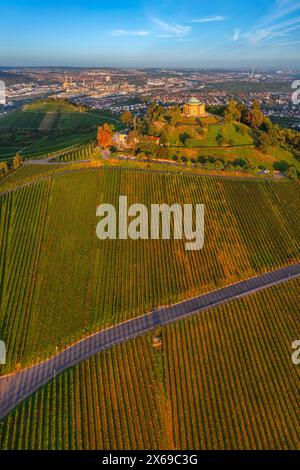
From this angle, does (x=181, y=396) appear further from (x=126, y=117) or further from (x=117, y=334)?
(x=126, y=117)

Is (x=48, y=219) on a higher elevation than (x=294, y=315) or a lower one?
higher

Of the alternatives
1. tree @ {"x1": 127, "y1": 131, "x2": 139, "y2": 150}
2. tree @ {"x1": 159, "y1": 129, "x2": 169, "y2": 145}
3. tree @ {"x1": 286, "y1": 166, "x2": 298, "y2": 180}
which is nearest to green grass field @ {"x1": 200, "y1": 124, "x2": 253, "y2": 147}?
tree @ {"x1": 159, "y1": 129, "x2": 169, "y2": 145}

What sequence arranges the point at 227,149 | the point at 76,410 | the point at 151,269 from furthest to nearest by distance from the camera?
1. the point at 227,149
2. the point at 151,269
3. the point at 76,410

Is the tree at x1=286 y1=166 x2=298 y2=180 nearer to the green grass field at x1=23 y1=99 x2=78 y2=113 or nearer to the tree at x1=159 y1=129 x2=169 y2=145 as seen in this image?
the tree at x1=159 y1=129 x2=169 y2=145

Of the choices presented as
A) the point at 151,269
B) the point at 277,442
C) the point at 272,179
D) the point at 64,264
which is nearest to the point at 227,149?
the point at 272,179

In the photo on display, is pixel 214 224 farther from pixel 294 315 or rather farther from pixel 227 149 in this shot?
pixel 227 149

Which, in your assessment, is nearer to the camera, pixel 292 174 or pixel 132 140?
pixel 292 174

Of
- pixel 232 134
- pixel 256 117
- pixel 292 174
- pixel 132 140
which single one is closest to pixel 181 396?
pixel 292 174
